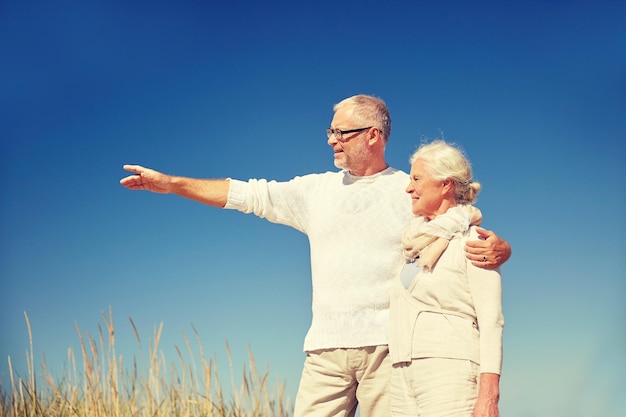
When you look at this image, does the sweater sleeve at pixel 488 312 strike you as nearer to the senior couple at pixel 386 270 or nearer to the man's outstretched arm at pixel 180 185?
the senior couple at pixel 386 270

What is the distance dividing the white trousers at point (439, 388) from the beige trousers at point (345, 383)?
A: 630mm

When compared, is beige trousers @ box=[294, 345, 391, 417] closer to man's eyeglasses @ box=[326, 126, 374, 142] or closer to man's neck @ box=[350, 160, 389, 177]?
man's neck @ box=[350, 160, 389, 177]

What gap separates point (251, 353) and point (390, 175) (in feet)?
6.64

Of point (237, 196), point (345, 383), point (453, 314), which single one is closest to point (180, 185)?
point (237, 196)

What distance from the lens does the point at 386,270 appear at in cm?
351

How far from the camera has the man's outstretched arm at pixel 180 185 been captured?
3.77 m

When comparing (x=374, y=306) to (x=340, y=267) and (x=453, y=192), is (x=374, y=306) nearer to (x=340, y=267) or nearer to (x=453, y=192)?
(x=340, y=267)

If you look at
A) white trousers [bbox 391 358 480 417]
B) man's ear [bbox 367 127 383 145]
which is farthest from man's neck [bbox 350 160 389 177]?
white trousers [bbox 391 358 480 417]

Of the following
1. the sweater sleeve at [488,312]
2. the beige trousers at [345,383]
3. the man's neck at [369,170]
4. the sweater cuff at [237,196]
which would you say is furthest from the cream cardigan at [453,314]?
the sweater cuff at [237,196]

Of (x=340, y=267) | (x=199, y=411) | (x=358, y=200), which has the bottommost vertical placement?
(x=199, y=411)

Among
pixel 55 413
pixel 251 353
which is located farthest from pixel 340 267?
pixel 55 413

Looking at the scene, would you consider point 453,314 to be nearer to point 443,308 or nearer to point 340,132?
point 443,308

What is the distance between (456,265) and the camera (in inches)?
110

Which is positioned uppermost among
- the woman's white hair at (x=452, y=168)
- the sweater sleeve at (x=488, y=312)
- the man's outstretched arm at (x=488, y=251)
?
the woman's white hair at (x=452, y=168)
